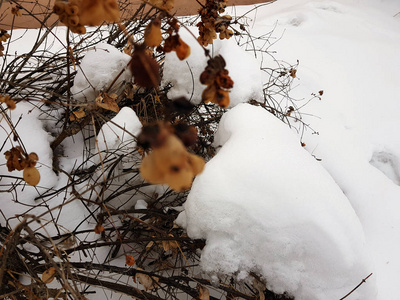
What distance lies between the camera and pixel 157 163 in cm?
33

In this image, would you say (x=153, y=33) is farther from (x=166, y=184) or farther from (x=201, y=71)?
(x=201, y=71)

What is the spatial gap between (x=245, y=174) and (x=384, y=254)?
87 cm

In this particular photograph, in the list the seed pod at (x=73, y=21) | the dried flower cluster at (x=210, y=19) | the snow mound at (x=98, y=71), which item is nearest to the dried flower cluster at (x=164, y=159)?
the seed pod at (x=73, y=21)

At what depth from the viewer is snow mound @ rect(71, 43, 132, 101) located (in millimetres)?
1056

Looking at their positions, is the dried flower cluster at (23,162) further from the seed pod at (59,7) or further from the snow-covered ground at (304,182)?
the seed pod at (59,7)

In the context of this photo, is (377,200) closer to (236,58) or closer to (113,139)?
(236,58)

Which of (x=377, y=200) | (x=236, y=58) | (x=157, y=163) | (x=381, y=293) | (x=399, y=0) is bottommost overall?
(x=157, y=163)

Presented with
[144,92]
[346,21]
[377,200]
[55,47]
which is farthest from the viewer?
[346,21]

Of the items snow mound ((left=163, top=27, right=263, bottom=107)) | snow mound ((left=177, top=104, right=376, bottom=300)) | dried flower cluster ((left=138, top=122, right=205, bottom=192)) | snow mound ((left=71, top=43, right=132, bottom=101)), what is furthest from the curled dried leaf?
snow mound ((left=71, top=43, right=132, bottom=101))

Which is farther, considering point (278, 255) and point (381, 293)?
point (381, 293)

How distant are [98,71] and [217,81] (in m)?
0.71

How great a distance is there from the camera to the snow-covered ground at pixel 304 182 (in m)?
0.72

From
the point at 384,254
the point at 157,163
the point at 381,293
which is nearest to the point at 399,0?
the point at 384,254

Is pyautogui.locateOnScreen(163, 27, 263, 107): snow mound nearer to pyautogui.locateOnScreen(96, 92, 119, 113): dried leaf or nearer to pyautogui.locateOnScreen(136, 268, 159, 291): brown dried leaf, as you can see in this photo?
pyautogui.locateOnScreen(96, 92, 119, 113): dried leaf
